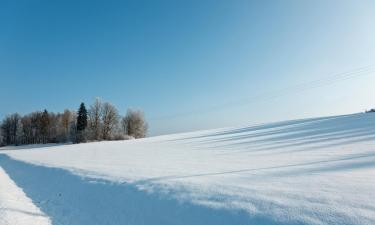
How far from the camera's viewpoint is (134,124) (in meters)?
77.1

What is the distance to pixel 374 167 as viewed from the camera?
9328 mm

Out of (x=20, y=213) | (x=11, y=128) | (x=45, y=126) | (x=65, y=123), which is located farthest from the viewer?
(x=11, y=128)

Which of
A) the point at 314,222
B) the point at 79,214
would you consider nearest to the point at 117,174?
the point at 79,214

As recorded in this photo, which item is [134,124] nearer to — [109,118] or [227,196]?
[109,118]

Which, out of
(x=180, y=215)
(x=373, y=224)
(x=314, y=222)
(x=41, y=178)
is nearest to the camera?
(x=373, y=224)

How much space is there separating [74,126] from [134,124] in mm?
15935

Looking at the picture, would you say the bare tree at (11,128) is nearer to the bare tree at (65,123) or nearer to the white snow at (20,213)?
the bare tree at (65,123)

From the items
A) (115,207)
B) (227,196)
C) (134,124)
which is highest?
(134,124)

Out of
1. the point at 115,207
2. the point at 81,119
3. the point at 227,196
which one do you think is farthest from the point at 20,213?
the point at 81,119

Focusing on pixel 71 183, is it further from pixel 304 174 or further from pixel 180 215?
pixel 304 174

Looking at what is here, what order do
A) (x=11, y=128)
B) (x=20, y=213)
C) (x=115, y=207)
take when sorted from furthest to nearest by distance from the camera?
(x=11, y=128)
(x=20, y=213)
(x=115, y=207)

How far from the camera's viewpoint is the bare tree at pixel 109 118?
6556 centimetres

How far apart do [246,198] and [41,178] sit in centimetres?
1270

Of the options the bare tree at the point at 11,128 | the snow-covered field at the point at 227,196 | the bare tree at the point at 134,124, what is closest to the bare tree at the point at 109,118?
the bare tree at the point at 134,124
